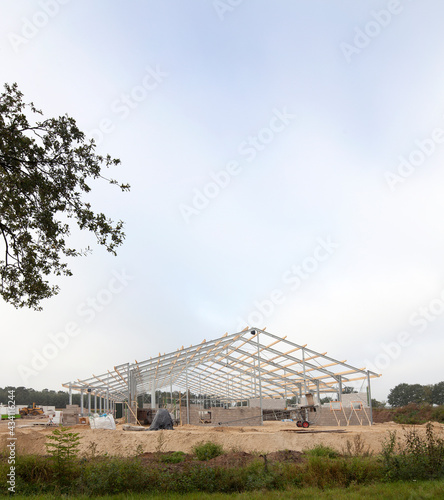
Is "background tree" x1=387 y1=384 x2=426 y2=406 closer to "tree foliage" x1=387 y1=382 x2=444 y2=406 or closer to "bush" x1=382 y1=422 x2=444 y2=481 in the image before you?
"tree foliage" x1=387 y1=382 x2=444 y2=406

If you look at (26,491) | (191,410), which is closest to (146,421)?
(191,410)

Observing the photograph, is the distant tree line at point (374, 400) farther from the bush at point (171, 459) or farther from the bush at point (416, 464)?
the bush at point (416, 464)

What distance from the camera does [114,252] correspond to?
11.9m

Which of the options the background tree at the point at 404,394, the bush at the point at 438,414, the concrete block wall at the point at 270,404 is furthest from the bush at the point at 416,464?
the background tree at the point at 404,394

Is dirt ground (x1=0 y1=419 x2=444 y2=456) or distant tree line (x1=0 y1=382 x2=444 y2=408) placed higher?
dirt ground (x1=0 y1=419 x2=444 y2=456)

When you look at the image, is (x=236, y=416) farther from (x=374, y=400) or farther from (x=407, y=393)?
(x=407, y=393)

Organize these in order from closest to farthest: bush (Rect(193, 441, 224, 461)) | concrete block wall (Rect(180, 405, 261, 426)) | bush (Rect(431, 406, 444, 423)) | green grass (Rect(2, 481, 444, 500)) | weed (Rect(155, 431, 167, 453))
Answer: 1. green grass (Rect(2, 481, 444, 500))
2. weed (Rect(155, 431, 167, 453))
3. bush (Rect(193, 441, 224, 461))
4. concrete block wall (Rect(180, 405, 261, 426))
5. bush (Rect(431, 406, 444, 423))

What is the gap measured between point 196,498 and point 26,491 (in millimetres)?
3007

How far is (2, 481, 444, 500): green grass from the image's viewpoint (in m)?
7.47

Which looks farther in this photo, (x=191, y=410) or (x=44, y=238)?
(x=191, y=410)

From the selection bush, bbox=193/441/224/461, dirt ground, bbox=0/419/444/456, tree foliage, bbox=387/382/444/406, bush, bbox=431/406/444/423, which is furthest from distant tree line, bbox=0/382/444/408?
bush, bbox=193/441/224/461

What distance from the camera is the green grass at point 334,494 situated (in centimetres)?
747

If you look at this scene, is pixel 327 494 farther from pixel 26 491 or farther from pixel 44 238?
pixel 44 238

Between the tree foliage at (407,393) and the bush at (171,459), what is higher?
the bush at (171,459)
